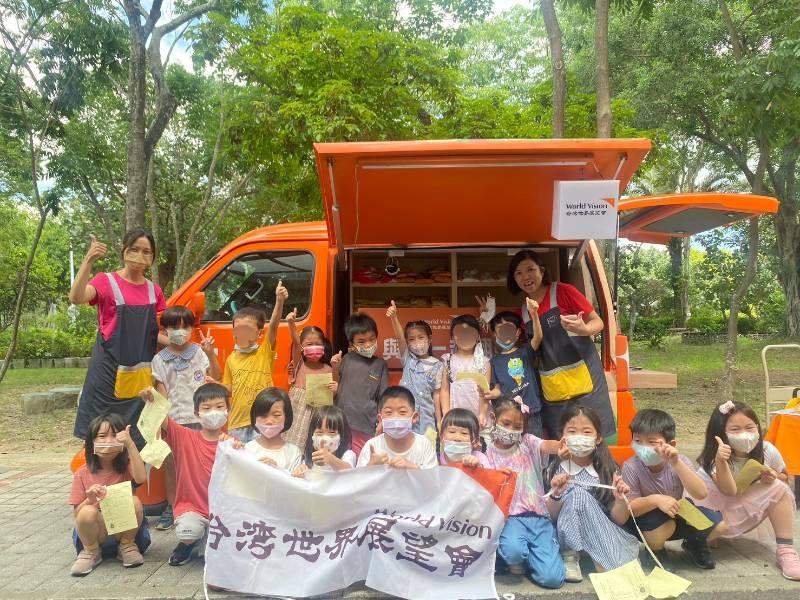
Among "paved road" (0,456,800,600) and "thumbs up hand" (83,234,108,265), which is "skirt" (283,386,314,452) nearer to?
"paved road" (0,456,800,600)

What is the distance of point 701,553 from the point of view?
3500mm

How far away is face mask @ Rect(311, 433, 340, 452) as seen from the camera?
11.6 ft

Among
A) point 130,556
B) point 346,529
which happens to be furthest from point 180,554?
point 346,529

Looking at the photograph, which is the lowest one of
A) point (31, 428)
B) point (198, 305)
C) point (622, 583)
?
point (31, 428)

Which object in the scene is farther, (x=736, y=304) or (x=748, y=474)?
(x=736, y=304)

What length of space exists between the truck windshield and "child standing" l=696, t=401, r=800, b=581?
302 centimetres

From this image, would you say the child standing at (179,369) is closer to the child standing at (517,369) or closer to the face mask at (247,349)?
the face mask at (247,349)

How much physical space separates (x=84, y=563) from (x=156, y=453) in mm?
720

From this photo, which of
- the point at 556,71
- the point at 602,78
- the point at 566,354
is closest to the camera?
the point at 566,354

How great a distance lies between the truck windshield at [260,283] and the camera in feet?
16.8

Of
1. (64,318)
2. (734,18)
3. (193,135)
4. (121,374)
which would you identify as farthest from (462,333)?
(64,318)

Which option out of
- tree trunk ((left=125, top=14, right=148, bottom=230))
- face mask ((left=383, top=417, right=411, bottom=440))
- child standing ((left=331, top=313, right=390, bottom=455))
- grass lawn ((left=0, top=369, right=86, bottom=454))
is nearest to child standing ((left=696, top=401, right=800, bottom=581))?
face mask ((left=383, top=417, right=411, bottom=440))

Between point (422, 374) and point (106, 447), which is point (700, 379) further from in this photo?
point (106, 447)

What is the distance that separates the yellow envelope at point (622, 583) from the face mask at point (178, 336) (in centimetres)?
285
